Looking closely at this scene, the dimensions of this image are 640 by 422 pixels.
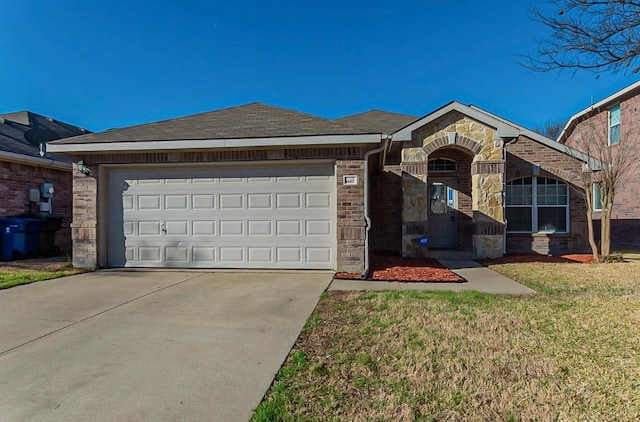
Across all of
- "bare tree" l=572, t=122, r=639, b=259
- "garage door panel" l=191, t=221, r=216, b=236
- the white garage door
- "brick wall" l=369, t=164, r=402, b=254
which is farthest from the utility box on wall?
"bare tree" l=572, t=122, r=639, b=259

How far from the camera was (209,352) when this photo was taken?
3457 mm

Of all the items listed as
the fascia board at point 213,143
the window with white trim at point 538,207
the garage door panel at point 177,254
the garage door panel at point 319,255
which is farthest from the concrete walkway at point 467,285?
the window with white trim at point 538,207

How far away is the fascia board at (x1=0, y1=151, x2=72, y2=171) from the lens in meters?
9.67

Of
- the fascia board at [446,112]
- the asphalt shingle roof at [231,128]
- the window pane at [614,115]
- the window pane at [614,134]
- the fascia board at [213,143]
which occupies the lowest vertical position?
the fascia board at [213,143]

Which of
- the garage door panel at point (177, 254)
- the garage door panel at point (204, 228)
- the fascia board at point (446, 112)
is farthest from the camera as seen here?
the fascia board at point (446, 112)

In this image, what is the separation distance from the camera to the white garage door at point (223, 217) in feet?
25.0

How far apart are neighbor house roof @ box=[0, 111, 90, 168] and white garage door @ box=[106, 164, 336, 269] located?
4.23 m

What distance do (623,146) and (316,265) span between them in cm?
921

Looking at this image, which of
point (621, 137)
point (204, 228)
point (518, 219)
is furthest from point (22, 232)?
point (621, 137)

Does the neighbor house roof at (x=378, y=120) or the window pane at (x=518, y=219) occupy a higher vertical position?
the neighbor house roof at (x=378, y=120)

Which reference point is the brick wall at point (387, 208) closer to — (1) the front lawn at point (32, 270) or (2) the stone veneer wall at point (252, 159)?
(2) the stone veneer wall at point (252, 159)

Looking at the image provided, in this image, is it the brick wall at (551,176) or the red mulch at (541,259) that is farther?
the brick wall at (551,176)

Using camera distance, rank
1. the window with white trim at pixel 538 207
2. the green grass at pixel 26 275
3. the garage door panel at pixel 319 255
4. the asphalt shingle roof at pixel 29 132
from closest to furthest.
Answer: the green grass at pixel 26 275 → the garage door panel at pixel 319 255 → the asphalt shingle roof at pixel 29 132 → the window with white trim at pixel 538 207

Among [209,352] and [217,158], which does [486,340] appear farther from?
[217,158]
